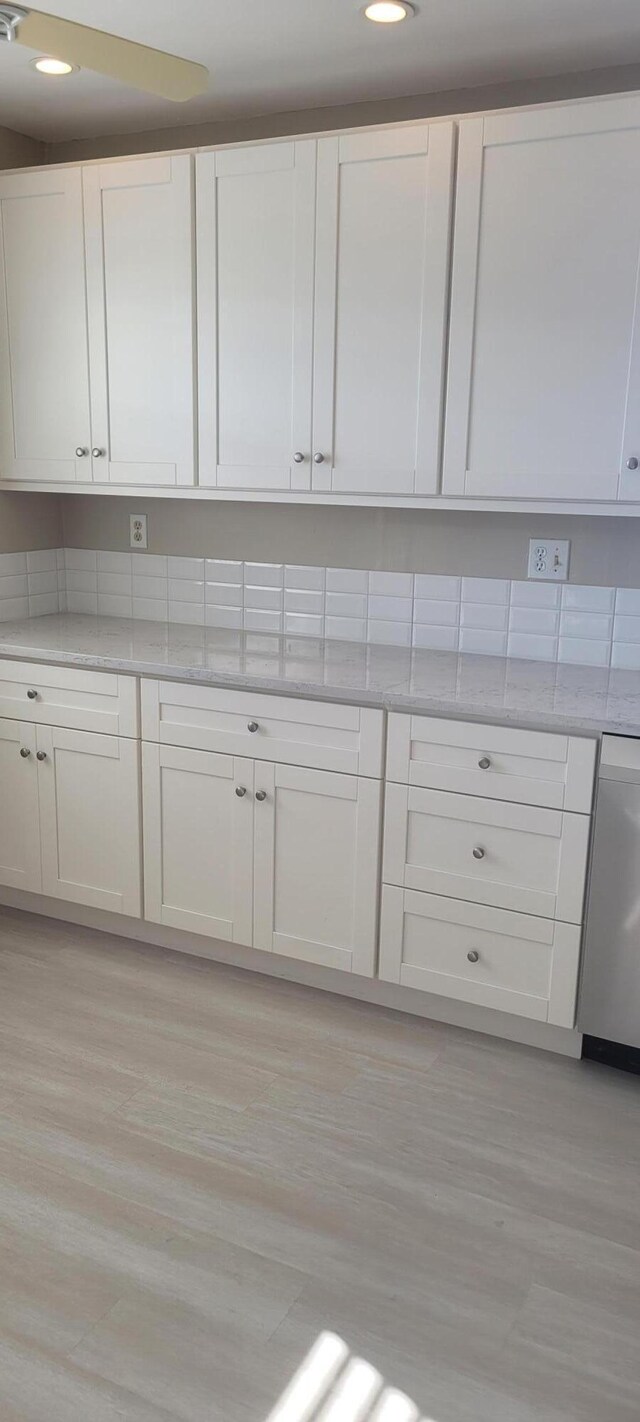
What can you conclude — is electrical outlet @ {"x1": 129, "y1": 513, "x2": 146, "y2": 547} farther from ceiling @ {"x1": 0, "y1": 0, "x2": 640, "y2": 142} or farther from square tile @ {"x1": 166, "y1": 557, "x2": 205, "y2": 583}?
ceiling @ {"x1": 0, "y1": 0, "x2": 640, "y2": 142}

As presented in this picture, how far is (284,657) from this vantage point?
118 inches

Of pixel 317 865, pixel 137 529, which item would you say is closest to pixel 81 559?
pixel 137 529

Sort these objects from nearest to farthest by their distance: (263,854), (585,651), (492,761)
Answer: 1. (492,761)
2. (263,854)
3. (585,651)

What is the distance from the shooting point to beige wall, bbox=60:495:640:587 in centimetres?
289

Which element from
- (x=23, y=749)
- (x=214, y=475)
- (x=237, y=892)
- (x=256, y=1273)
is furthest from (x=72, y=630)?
(x=256, y=1273)

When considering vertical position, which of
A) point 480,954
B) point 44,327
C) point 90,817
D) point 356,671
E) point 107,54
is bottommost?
point 480,954

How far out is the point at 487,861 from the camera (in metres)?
2.53

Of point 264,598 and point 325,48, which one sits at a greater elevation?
point 325,48

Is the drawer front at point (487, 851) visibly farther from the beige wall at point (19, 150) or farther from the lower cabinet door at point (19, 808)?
the beige wall at point (19, 150)

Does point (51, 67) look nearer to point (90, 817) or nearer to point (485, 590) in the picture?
point (485, 590)

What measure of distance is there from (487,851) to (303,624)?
3.64 feet

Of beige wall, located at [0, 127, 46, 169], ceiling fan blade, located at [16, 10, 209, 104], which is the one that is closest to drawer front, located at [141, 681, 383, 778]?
ceiling fan blade, located at [16, 10, 209, 104]

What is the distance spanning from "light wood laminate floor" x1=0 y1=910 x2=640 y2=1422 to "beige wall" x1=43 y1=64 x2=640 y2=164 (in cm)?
238

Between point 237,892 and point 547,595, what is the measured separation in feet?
3.89
